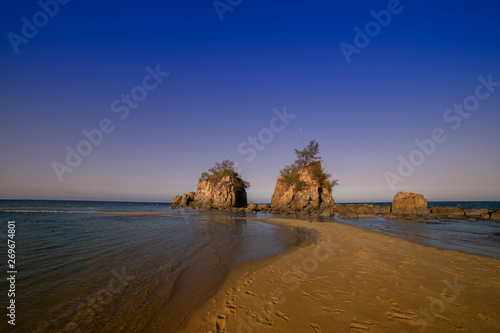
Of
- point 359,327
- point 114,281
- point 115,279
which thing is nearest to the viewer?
point 359,327

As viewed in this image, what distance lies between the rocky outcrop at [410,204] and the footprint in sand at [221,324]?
133 feet

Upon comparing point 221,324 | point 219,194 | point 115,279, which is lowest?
point 115,279

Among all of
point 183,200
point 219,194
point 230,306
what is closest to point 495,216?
point 230,306

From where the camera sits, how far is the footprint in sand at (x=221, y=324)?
4014 mm

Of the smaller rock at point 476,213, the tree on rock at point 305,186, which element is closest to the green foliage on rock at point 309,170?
the tree on rock at point 305,186

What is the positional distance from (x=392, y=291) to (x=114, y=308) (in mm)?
7466

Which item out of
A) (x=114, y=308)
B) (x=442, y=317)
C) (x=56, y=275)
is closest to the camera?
(x=442, y=317)

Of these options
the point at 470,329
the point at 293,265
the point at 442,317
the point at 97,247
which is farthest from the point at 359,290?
the point at 97,247

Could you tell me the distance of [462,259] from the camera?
8703 millimetres

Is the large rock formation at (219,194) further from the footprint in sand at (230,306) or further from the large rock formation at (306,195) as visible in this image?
the footprint in sand at (230,306)

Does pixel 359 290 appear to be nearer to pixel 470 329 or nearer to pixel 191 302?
pixel 470 329

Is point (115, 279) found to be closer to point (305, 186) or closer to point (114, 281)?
point (114, 281)

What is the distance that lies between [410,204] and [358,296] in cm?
3838

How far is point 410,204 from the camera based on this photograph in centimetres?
3419
